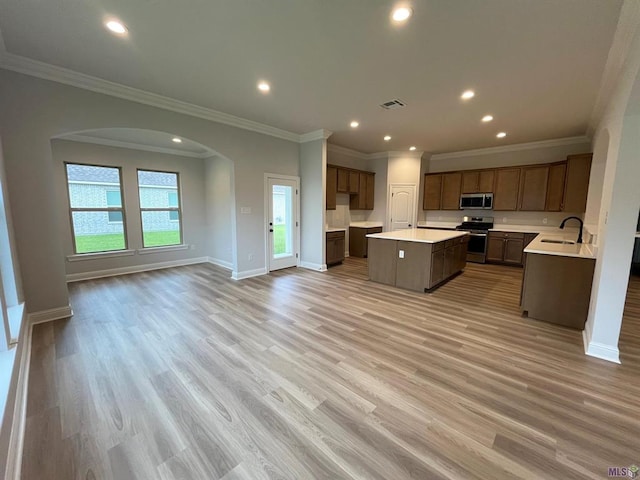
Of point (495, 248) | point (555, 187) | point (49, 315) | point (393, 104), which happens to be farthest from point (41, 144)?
point (555, 187)

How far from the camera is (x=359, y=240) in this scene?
23.8 ft

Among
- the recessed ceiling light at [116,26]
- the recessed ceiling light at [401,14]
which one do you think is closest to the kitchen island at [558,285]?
the recessed ceiling light at [401,14]

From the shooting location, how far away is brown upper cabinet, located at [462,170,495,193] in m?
6.50

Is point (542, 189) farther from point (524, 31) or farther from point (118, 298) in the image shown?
point (118, 298)

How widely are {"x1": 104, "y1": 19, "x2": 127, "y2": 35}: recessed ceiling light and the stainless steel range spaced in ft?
23.4

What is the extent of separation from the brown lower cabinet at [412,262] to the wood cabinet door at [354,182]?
247 cm

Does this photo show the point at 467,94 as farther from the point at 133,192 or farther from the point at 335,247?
the point at 133,192

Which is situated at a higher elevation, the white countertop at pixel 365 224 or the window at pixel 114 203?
the window at pixel 114 203

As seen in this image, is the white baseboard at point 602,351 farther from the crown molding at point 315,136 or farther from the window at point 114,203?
the window at point 114,203

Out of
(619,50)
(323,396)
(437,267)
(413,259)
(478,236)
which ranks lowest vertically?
(323,396)

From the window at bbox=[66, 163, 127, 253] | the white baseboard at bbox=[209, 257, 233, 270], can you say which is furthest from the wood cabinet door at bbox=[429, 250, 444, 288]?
the window at bbox=[66, 163, 127, 253]

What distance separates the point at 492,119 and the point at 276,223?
175 inches

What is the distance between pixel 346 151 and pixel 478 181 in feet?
11.5

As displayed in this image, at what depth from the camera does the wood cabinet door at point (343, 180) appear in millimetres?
6555
